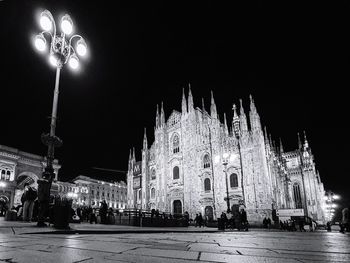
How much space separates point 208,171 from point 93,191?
46958mm

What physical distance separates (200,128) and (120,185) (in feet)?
160

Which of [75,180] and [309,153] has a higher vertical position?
[309,153]

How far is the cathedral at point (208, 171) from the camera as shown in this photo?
96.8 ft

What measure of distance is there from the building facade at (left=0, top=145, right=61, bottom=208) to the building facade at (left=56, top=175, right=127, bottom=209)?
15740 millimetres

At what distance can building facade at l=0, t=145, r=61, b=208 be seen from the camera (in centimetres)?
3962

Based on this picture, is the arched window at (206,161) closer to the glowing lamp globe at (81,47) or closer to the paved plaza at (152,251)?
the glowing lamp globe at (81,47)

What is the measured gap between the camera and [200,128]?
39.3 m

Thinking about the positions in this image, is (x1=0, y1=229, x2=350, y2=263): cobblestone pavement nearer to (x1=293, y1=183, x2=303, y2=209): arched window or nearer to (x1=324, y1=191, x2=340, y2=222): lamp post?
(x1=324, y1=191, x2=340, y2=222): lamp post

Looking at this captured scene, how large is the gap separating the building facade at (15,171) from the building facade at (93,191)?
15.7 m

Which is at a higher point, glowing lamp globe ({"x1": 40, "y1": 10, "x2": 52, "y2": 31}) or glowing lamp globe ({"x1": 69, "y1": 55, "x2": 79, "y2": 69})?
glowing lamp globe ({"x1": 40, "y1": 10, "x2": 52, "y2": 31})

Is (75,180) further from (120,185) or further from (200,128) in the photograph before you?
(200,128)

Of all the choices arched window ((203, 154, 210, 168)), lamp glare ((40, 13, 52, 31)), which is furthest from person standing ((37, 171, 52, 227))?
arched window ((203, 154, 210, 168))

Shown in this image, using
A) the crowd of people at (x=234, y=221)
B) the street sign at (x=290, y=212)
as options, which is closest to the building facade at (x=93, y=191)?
the street sign at (x=290, y=212)

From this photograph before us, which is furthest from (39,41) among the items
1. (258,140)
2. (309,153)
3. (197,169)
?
(309,153)
